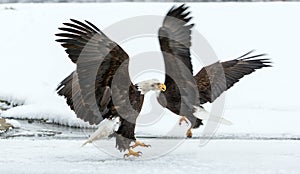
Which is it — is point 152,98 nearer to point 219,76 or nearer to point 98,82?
point 219,76

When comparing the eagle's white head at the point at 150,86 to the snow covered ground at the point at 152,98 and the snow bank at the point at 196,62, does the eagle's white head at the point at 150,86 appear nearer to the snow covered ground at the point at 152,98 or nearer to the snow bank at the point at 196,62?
the snow covered ground at the point at 152,98

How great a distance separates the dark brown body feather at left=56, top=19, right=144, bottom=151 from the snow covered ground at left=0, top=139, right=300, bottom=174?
307 mm

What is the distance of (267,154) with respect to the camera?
18.2ft

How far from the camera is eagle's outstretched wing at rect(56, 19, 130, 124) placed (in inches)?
190

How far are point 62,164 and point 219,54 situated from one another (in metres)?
4.27

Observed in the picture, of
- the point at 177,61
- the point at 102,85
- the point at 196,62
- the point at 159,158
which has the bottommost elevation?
the point at 159,158

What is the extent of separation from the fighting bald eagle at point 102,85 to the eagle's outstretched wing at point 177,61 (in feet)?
0.77

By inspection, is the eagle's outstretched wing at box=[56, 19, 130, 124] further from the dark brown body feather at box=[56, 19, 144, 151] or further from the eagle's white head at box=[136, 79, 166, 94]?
the eagle's white head at box=[136, 79, 166, 94]

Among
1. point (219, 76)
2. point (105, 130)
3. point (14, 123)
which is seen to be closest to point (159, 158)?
point (105, 130)

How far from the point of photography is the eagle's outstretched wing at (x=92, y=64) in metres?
4.82

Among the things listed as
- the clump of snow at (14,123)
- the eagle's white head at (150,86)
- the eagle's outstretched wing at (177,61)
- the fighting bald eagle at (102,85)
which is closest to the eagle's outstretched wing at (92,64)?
the fighting bald eagle at (102,85)

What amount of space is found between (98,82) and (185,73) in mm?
921

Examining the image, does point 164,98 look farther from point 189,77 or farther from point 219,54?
point 219,54

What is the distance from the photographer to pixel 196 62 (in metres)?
8.77
